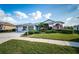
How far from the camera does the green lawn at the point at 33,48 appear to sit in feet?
12.2

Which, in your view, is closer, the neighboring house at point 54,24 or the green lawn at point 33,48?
the green lawn at point 33,48

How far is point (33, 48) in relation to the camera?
3.76 metres

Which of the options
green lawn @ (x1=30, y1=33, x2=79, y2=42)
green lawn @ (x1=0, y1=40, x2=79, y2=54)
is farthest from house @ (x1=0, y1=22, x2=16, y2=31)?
green lawn @ (x1=30, y1=33, x2=79, y2=42)

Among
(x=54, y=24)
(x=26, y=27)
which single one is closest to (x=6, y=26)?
(x=26, y=27)

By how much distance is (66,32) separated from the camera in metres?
3.84

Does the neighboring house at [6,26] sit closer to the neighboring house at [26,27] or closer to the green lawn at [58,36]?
the neighboring house at [26,27]

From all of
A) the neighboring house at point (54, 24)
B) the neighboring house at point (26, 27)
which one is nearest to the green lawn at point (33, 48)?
the neighboring house at point (26, 27)

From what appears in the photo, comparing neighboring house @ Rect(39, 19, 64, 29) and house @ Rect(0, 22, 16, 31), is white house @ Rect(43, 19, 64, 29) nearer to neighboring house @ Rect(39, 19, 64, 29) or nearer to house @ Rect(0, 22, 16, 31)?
neighboring house @ Rect(39, 19, 64, 29)
